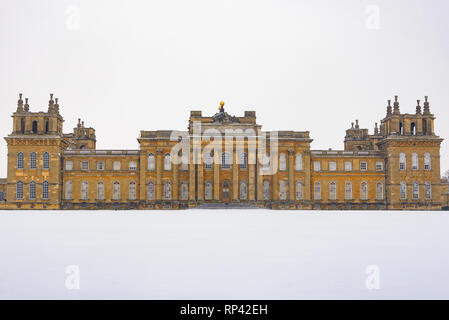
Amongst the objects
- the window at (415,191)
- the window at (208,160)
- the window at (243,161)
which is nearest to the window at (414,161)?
the window at (415,191)

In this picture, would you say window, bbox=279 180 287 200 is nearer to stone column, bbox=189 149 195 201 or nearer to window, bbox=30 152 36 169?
stone column, bbox=189 149 195 201

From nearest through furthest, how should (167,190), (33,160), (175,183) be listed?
(33,160) < (175,183) < (167,190)

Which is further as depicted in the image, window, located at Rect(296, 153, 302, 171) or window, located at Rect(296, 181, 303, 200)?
window, located at Rect(296, 153, 302, 171)

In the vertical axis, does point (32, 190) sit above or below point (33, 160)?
below

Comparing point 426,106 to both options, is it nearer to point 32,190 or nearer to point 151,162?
point 151,162

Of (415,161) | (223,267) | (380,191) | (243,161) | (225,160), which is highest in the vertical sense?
(225,160)

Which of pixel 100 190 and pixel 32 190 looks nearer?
pixel 32 190

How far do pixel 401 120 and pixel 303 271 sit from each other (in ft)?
196

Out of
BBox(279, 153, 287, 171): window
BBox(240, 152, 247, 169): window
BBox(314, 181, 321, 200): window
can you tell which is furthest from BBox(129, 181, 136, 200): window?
BBox(314, 181, 321, 200): window

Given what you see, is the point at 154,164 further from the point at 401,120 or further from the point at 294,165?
the point at 401,120

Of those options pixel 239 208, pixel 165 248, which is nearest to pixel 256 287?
pixel 165 248

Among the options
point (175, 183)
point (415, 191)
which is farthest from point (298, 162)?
A: point (175, 183)

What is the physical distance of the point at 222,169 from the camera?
69000 millimetres

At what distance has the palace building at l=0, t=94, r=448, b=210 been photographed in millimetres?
67500
